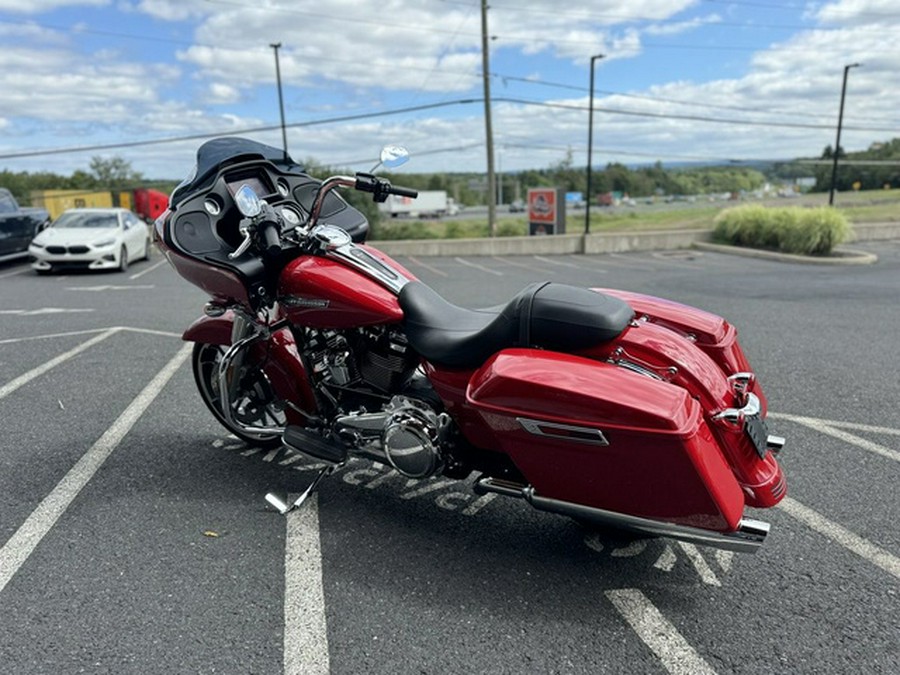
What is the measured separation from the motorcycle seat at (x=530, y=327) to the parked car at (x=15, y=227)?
45.2 ft

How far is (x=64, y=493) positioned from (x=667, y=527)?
118 inches

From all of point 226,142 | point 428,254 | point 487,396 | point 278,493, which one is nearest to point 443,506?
point 278,493

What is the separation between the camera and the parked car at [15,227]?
43.5 ft

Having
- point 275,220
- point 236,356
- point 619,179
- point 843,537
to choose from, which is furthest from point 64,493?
point 619,179

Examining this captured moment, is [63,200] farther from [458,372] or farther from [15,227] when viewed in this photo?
[458,372]

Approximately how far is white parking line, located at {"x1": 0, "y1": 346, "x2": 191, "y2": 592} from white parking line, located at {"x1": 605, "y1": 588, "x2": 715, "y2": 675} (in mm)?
2457

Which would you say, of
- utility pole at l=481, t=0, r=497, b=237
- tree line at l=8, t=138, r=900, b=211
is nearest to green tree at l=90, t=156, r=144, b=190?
tree line at l=8, t=138, r=900, b=211

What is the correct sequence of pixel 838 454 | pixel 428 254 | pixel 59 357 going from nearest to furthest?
1. pixel 838 454
2. pixel 59 357
3. pixel 428 254

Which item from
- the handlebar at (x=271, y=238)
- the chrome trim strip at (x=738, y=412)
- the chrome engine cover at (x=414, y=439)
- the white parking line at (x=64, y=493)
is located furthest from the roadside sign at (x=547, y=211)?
the chrome trim strip at (x=738, y=412)

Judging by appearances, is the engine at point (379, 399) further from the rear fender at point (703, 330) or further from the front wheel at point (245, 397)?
the rear fender at point (703, 330)

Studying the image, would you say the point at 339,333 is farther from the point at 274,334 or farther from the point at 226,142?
the point at 226,142

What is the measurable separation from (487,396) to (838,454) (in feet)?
8.71

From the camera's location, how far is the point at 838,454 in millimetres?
3852

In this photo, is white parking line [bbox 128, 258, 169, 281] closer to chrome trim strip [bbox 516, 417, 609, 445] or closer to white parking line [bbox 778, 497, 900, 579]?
chrome trim strip [bbox 516, 417, 609, 445]
